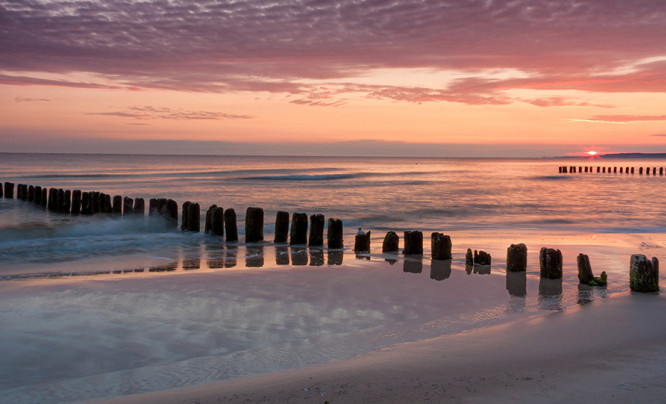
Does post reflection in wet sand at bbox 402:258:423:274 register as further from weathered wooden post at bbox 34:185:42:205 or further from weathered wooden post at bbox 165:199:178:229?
weathered wooden post at bbox 34:185:42:205

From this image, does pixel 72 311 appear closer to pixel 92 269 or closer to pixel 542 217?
pixel 92 269

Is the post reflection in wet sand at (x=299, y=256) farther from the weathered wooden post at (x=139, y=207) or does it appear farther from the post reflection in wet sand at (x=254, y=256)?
the weathered wooden post at (x=139, y=207)

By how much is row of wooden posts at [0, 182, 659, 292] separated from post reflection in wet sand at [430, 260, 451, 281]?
0.21m

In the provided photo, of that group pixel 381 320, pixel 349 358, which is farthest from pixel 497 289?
pixel 349 358

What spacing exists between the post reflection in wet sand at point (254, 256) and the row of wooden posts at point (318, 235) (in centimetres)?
59

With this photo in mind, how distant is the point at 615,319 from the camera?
6309 mm

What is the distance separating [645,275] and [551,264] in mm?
1291

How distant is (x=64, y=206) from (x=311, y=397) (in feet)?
65.2

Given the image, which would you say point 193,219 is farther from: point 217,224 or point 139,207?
point 139,207

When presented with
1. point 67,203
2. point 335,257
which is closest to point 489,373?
point 335,257

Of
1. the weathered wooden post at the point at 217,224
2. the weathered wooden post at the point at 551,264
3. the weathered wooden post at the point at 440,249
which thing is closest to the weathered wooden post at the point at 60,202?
the weathered wooden post at the point at 217,224

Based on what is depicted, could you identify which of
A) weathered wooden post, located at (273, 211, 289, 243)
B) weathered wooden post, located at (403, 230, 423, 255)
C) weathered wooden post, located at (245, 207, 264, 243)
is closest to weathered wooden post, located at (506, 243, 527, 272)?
weathered wooden post, located at (403, 230, 423, 255)

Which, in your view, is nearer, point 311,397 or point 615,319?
point 311,397

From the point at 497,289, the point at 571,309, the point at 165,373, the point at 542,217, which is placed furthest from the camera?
the point at 542,217
